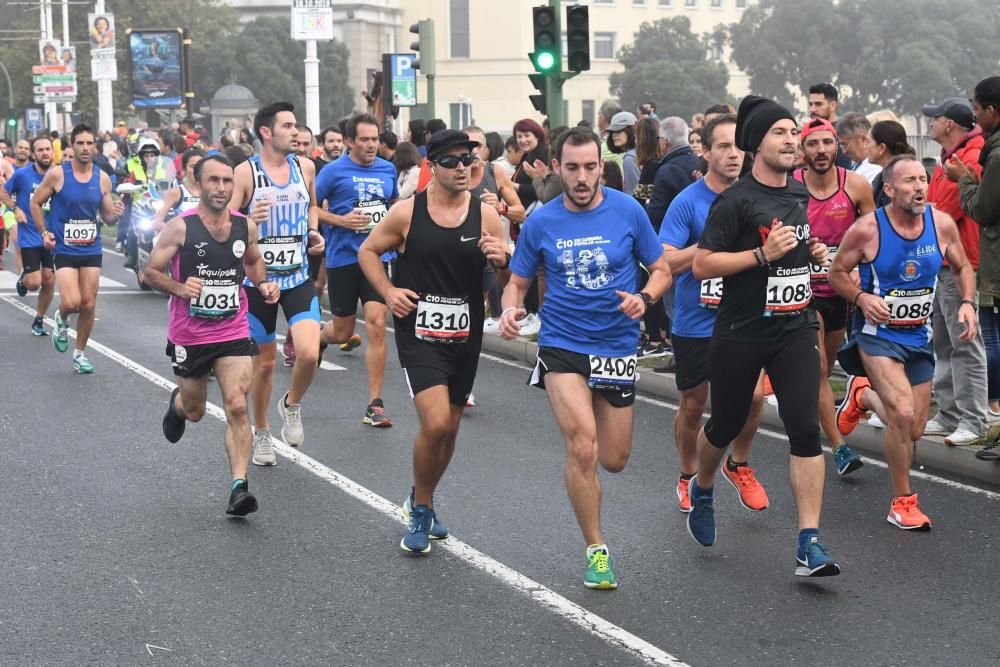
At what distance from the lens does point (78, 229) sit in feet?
45.1

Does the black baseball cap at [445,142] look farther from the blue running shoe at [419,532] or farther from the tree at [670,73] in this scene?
the tree at [670,73]

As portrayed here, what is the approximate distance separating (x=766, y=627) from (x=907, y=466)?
74.2 inches

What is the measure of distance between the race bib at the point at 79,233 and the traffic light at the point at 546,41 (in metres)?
5.57

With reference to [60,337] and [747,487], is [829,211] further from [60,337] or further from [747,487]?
[60,337]

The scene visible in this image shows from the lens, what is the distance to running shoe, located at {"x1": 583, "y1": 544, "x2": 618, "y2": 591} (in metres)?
6.60

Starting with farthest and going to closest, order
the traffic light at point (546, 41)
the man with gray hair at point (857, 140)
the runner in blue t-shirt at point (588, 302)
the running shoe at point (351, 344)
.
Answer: the traffic light at point (546, 41), the running shoe at point (351, 344), the man with gray hair at point (857, 140), the runner in blue t-shirt at point (588, 302)

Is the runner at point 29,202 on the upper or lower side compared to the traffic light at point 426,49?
lower

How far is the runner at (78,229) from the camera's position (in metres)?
13.6

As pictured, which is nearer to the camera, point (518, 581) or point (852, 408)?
point (518, 581)

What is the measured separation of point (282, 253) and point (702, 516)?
3316mm

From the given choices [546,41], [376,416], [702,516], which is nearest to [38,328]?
[546,41]

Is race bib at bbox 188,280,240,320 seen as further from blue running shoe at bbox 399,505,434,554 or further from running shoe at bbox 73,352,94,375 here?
running shoe at bbox 73,352,94,375

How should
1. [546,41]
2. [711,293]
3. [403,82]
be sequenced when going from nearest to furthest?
[711,293] → [546,41] → [403,82]

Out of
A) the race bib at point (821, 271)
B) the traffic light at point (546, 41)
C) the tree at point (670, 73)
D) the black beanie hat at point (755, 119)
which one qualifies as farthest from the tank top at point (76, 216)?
the tree at point (670, 73)
